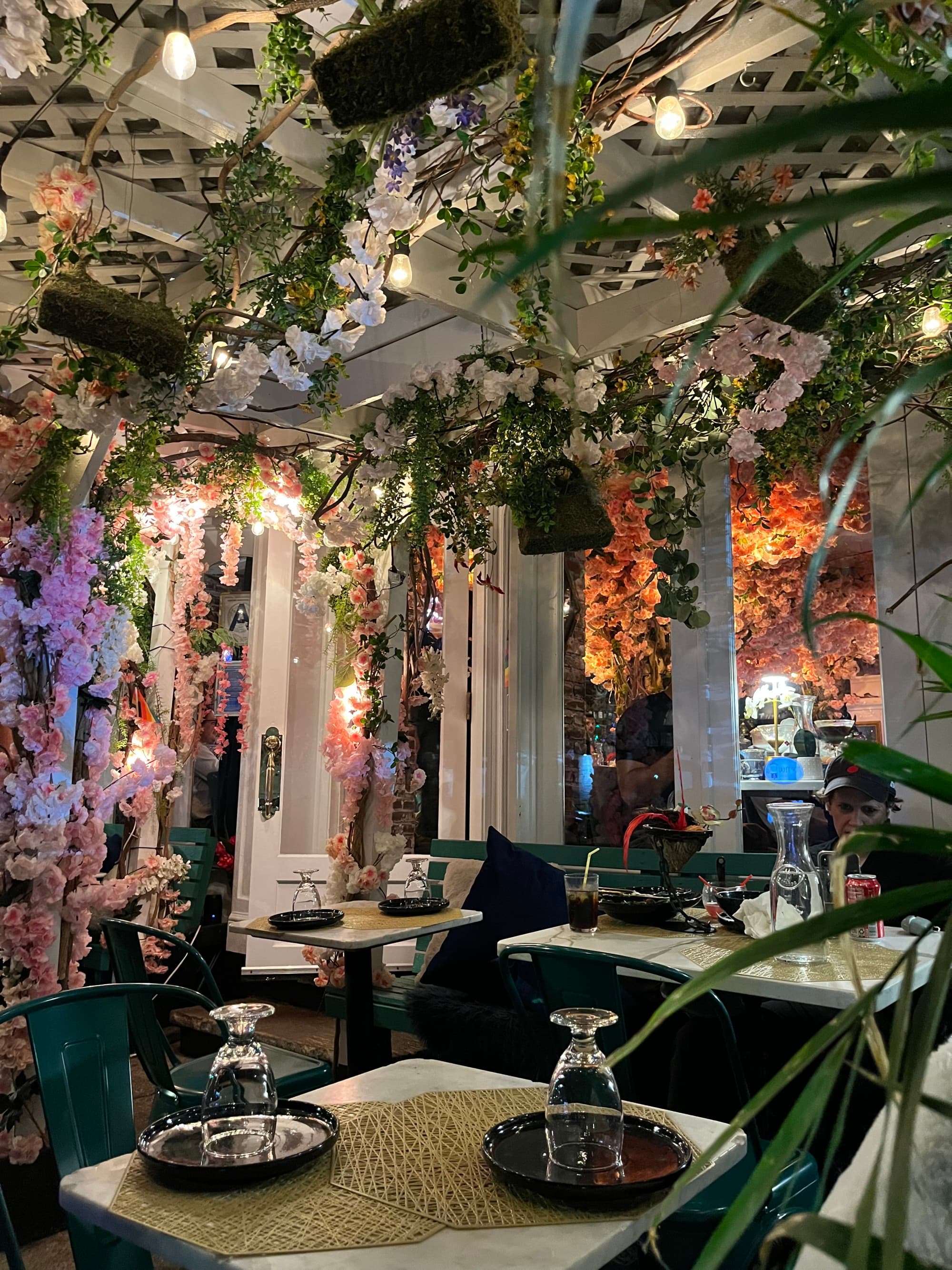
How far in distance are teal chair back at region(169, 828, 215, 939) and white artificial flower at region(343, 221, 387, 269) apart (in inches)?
149

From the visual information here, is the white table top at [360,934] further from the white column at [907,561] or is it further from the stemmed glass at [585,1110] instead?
the white column at [907,561]

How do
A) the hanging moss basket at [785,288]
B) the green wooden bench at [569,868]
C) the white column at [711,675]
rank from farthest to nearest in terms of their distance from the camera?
the white column at [711,675], the green wooden bench at [569,868], the hanging moss basket at [785,288]

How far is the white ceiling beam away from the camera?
333cm

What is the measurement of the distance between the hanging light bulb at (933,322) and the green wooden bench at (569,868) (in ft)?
7.24

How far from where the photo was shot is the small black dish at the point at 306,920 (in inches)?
125

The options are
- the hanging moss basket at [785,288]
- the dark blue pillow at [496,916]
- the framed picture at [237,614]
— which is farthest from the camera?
the framed picture at [237,614]

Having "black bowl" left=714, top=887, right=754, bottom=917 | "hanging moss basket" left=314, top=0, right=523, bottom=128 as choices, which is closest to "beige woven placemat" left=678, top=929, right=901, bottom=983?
"black bowl" left=714, top=887, right=754, bottom=917

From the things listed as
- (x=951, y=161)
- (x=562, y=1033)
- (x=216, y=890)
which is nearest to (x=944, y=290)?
(x=951, y=161)

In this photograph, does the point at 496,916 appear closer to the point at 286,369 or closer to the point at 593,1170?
the point at 286,369

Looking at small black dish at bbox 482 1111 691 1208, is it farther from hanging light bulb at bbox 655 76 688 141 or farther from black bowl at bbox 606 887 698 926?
hanging light bulb at bbox 655 76 688 141

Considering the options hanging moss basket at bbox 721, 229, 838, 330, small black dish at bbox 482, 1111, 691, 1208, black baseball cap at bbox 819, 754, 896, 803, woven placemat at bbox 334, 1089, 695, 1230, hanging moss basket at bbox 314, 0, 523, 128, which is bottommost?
woven placemat at bbox 334, 1089, 695, 1230

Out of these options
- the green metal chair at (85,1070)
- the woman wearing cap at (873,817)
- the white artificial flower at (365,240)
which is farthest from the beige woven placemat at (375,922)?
the white artificial flower at (365,240)

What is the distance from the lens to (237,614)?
29.0 feet

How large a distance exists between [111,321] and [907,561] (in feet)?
11.6
